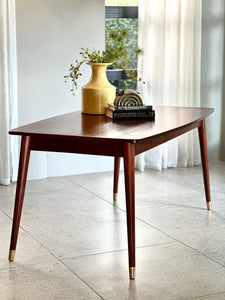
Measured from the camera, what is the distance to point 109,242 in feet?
10.6

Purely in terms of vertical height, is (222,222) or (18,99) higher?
(18,99)

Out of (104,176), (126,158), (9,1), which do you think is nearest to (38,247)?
(126,158)

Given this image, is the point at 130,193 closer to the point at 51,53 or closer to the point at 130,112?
the point at 130,112

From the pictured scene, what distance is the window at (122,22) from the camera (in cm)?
513

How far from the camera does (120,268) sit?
2834mm

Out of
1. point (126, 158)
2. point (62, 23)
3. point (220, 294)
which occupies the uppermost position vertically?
point (62, 23)

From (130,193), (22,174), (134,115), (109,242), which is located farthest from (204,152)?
(22,174)

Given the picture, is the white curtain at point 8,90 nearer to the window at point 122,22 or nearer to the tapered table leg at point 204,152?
the window at point 122,22

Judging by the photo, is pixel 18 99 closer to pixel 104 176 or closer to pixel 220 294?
pixel 104 176

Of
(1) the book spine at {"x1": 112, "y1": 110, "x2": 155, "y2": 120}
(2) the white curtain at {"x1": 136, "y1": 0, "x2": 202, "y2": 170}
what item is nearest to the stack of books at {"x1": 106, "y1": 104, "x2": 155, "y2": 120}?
(1) the book spine at {"x1": 112, "y1": 110, "x2": 155, "y2": 120}

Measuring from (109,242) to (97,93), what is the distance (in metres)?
0.93

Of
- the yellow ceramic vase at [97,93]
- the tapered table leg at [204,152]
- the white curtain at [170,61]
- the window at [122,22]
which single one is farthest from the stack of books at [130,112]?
the window at [122,22]

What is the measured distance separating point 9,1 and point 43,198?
1.61 metres

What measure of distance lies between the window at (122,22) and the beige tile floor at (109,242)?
1077 mm
